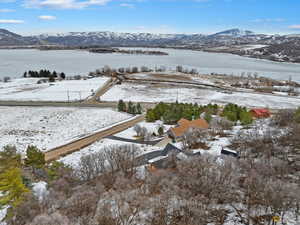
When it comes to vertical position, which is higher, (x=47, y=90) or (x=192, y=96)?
(x=47, y=90)

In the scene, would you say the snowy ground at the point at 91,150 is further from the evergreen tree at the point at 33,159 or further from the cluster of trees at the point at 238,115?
the cluster of trees at the point at 238,115

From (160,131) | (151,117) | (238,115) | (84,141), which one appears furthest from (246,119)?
(84,141)

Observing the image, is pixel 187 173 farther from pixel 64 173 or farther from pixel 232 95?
pixel 232 95

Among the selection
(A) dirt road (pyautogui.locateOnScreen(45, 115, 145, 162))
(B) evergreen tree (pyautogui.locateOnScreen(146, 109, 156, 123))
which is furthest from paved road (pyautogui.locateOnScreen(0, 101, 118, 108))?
(B) evergreen tree (pyautogui.locateOnScreen(146, 109, 156, 123))

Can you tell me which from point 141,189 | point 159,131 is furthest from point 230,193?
point 159,131

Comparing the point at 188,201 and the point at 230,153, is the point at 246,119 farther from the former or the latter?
the point at 188,201

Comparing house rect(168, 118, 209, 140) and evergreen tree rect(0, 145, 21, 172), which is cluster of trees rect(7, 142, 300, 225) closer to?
evergreen tree rect(0, 145, 21, 172)
